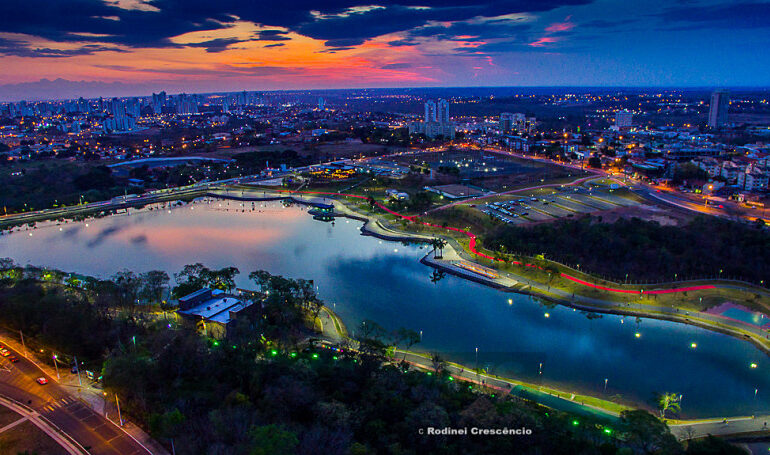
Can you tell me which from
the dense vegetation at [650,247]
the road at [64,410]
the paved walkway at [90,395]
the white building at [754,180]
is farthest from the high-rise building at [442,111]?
the road at [64,410]

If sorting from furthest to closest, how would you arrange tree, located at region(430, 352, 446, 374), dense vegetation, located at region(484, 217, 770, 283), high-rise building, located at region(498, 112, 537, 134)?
high-rise building, located at region(498, 112, 537, 134), dense vegetation, located at region(484, 217, 770, 283), tree, located at region(430, 352, 446, 374)

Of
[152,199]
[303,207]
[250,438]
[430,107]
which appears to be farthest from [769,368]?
[430,107]

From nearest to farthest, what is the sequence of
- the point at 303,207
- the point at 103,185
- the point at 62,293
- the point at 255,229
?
the point at 62,293 → the point at 255,229 → the point at 303,207 → the point at 103,185

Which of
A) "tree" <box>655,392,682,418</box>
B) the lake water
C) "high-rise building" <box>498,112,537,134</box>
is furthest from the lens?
"high-rise building" <box>498,112,537,134</box>

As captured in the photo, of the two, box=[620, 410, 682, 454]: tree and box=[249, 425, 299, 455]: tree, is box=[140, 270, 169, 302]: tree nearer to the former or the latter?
box=[249, 425, 299, 455]: tree

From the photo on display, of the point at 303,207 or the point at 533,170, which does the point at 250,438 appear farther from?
the point at 533,170

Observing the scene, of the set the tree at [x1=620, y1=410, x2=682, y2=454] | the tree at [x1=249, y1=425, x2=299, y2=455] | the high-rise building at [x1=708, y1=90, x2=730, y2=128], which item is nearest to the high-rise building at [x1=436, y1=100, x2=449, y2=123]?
the high-rise building at [x1=708, y1=90, x2=730, y2=128]
